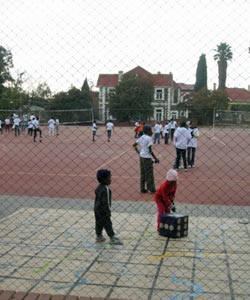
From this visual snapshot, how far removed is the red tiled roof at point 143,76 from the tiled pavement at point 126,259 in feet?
7.30

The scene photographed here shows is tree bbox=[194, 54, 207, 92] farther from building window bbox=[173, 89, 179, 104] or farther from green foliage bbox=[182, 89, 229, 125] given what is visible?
green foliage bbox=[182, 89, 229, 125]

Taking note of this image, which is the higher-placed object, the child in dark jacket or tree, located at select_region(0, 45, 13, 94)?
tree, located at select_region(0, 45, 13, 94)

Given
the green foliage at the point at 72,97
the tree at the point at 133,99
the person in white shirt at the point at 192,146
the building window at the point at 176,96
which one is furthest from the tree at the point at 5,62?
the person in white shirt at the point at 192,146

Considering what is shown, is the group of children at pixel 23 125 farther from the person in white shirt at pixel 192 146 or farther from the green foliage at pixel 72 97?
the green foliage at pixel 72 97

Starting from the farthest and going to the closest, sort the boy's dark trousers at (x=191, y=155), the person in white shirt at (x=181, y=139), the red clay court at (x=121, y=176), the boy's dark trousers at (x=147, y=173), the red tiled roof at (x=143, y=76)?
the boy's dark trousers at (x=191, y=155) < the person in white shirt at (x=181, y=139) < the boy's dark trousers at (x=147, y=173) < the red clay court at (x=121, y=176) < the red tiled roof at (x=143, y=76)

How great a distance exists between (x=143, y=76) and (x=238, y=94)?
1016 mm

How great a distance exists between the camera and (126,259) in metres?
5.73

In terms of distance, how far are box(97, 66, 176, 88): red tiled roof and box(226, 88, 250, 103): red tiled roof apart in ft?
1.83

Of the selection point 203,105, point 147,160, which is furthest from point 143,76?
point 147,160

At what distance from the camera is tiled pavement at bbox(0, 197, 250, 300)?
4.78m

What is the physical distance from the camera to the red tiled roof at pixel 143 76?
4.24 m

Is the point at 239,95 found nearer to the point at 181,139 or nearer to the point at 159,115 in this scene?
the point at 159,115

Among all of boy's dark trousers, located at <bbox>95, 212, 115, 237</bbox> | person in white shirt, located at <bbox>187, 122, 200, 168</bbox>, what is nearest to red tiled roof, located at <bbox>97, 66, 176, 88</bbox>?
boy's dark trousers, located at <bbox>95, 212, 115, 237</bbox>

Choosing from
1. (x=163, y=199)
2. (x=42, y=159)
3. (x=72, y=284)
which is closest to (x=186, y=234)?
(x=163, y=199)
